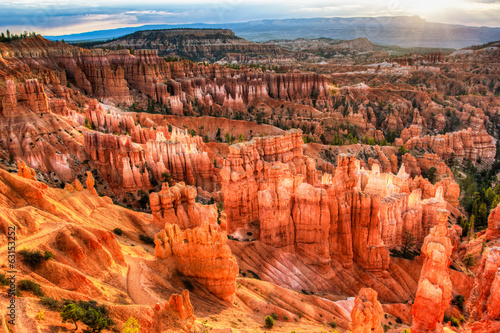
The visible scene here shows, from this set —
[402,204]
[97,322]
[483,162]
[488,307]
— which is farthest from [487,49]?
[97,322]

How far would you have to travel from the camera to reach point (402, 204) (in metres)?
34.0

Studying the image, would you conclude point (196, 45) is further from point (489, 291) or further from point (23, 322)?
point (23, 322)

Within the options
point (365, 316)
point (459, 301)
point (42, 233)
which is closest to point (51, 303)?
point (42, 233)

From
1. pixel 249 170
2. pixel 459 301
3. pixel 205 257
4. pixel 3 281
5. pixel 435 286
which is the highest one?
pixel 3 281

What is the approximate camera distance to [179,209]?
27.5m

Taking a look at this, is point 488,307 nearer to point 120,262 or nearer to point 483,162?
point 120,262

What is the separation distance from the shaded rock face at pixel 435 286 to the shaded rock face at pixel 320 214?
10418 millimetres

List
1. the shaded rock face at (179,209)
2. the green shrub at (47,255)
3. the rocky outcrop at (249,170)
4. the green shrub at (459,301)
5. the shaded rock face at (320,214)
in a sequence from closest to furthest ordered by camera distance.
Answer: the green shrub at (47,255)
the shaded rock face at (179,209)
the green shrub at (459,301)
the shaded rock face at (320,214)
the rocky outcrop at (249,170)

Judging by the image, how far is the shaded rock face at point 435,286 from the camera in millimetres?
18578

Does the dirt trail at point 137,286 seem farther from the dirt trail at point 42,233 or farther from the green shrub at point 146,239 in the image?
the green shrub at point 146,239

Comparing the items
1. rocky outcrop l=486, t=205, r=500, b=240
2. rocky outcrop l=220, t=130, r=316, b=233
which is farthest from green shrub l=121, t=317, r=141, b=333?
rocky outcrop l=486, t=205, r=500, b=240

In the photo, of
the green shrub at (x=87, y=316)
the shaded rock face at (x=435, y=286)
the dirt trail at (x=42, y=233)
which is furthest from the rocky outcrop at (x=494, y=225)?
the dirt trail at (x=42, y=233)

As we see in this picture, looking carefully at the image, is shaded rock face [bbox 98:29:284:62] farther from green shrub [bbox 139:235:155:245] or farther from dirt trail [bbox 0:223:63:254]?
dirt trail [bbox 0:223:63:254]

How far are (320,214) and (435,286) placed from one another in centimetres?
1144
